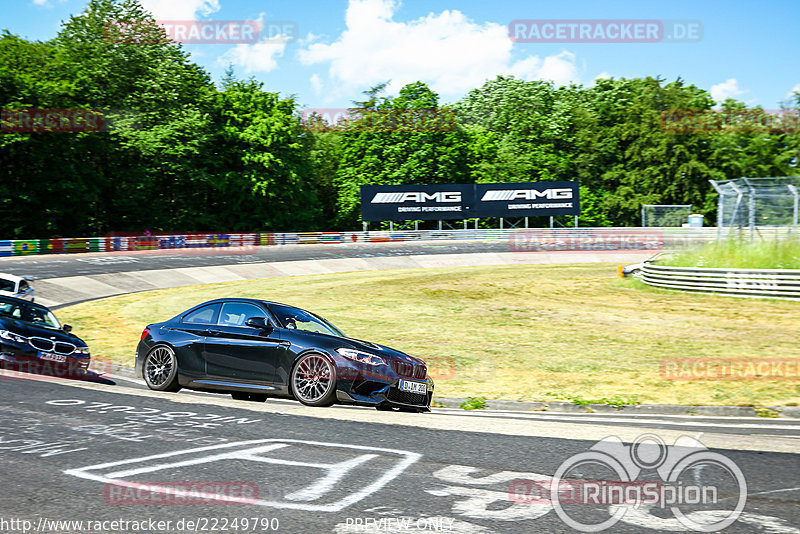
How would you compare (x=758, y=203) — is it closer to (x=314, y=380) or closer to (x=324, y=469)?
(x=314, y=380)

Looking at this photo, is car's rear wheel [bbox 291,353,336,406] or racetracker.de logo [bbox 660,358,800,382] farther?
racetracker.de logo [bbox 660,358,800,382]

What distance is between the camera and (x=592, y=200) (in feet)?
248

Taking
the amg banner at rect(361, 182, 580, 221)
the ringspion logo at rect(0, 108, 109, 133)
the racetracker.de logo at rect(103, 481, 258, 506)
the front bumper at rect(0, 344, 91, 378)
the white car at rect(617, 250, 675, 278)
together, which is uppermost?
the ringspion logo at rect(0, 108, 109, 133)

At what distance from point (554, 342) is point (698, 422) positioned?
8.61 m

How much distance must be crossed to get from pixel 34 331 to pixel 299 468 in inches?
355

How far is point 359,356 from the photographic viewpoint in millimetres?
10047

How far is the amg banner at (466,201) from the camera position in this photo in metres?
62.5

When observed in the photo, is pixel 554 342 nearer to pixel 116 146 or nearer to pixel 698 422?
pixel 698 422

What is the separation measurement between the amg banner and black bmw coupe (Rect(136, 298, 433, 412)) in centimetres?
5101

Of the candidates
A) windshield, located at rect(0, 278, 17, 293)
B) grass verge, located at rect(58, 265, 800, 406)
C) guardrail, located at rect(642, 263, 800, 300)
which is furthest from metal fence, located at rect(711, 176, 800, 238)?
windshield, located at rect(0, 278, 17, 293)

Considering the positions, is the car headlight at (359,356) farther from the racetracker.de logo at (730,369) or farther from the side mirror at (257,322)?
the racetracker.de logo at (730,369)

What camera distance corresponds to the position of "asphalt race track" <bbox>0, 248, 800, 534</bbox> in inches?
205

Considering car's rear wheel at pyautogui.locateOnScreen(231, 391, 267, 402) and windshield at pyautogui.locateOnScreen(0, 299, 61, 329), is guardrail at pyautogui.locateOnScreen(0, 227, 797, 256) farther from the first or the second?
car's rear wheel at pyautogui.locateOnScreen(231, 391, 267, 402)

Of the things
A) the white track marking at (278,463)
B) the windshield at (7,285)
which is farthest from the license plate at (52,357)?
the windshield at (7,285)
